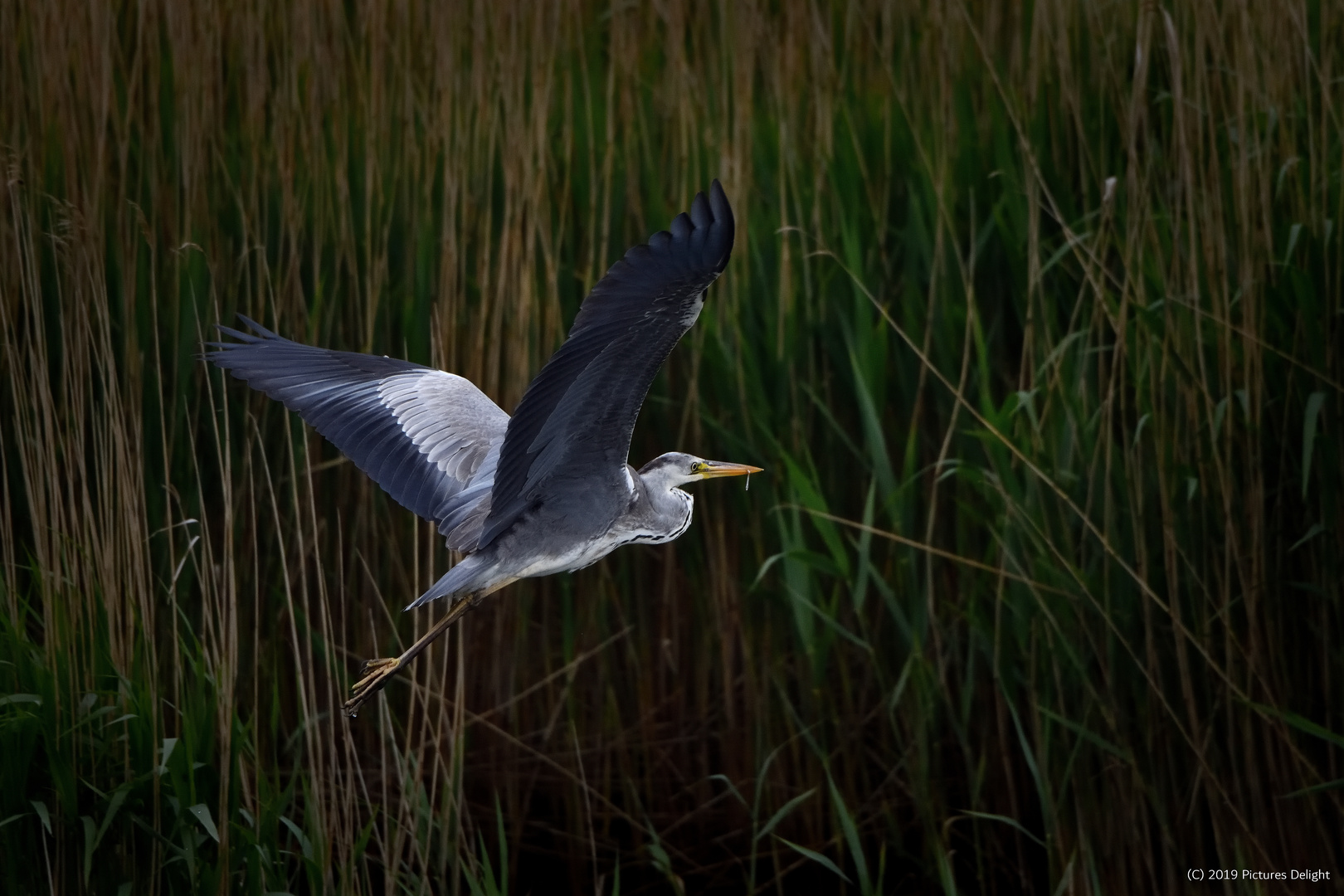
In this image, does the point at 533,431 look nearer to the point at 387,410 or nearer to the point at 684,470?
the point at 684,470

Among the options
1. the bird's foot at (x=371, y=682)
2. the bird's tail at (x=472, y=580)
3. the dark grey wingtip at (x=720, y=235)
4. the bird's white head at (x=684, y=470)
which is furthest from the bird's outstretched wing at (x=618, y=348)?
the bird's foot at (x=371, y=682)

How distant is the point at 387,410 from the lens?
3.01 metres

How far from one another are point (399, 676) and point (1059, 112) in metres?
1.95

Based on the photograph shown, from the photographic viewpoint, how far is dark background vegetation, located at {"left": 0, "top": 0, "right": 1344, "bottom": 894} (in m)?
2.57

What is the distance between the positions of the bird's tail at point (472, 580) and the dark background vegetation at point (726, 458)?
0.11 meters

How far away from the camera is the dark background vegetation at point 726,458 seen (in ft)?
8.44

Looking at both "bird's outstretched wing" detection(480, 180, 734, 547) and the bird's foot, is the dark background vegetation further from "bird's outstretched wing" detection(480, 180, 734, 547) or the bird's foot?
"bird's outstretched wing" detection(480, 180, 734, 547)

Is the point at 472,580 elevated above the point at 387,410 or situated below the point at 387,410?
below

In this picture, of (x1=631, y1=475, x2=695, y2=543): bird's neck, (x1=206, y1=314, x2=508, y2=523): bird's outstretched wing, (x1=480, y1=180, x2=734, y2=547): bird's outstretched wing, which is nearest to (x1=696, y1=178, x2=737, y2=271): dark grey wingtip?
(x1=480, y1=180, x2=734, y2=547): bird's outstretched wing

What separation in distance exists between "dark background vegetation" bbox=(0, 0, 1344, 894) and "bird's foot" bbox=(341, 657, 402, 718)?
0.15ft

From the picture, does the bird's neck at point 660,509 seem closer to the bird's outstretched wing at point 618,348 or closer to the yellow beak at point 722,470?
the yellow beak at point 722,470

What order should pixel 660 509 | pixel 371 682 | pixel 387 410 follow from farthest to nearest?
pixel 387 410
pixel 660 509
pixel 371 682

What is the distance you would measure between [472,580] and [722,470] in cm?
58

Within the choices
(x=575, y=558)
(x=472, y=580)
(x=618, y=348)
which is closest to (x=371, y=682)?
(x=472, y=580)
